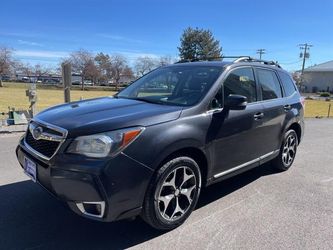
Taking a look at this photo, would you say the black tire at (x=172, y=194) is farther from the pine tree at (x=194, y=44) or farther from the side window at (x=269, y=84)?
the pine tree at (x=194, y=44)

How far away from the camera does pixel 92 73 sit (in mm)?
81188

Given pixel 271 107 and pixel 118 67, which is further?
pixel 118 67

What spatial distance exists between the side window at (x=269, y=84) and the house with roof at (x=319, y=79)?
85.7 metres

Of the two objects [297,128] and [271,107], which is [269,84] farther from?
[297,128]

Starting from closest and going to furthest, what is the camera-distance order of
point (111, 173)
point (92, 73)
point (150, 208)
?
point (111, 173)
point (150, 208)
point (92, 73)

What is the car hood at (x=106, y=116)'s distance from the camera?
3.12 metres

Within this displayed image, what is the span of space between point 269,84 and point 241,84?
0.92 metres

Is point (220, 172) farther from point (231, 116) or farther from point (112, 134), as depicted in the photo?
point (112, 134)

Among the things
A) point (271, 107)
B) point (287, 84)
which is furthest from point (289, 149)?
point (271, 107)

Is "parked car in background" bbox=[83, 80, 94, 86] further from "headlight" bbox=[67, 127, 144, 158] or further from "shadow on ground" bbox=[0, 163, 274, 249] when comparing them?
"headlight" bbox=[67, 127, 144, 158]

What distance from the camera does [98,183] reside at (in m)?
2.91

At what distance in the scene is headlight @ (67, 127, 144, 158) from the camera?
3008 mm

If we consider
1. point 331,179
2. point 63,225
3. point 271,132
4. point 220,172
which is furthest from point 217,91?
point 331,179

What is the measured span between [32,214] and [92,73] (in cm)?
8008
